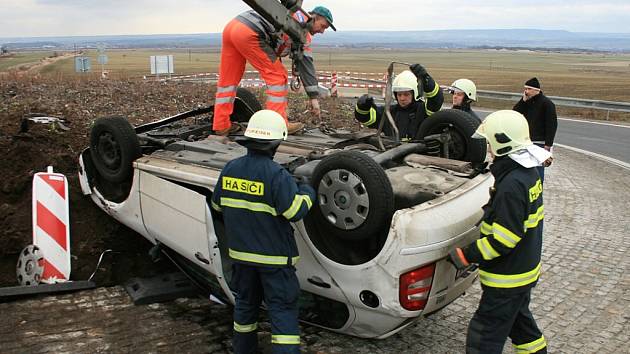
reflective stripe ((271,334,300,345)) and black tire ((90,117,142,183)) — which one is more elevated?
black tire ((90,117,142,183))

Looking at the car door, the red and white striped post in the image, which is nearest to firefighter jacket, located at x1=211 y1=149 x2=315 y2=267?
the car door

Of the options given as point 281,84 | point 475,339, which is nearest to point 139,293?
point 281,84

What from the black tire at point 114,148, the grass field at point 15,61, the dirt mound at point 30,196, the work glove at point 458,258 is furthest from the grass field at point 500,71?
the work glove at point 458,258

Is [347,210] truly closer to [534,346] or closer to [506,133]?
[506,133]

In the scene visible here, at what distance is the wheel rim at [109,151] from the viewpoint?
4.39 m

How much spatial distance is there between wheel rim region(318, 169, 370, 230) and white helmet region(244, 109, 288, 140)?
370mm

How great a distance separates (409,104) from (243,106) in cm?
167

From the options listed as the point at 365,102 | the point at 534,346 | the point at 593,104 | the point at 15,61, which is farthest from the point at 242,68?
the point at 15,61

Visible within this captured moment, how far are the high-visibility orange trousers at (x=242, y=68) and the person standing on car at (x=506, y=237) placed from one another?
2101 mm

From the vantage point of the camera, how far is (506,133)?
311cm

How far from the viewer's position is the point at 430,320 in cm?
418

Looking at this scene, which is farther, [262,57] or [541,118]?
[541,118]

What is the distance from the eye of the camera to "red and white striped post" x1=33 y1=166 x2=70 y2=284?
444cm

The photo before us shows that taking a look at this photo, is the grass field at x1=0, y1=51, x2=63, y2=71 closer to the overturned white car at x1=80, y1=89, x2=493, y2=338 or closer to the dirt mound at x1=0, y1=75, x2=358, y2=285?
the dirt mound at x1=0, y1=75, x2=358, y2=285
